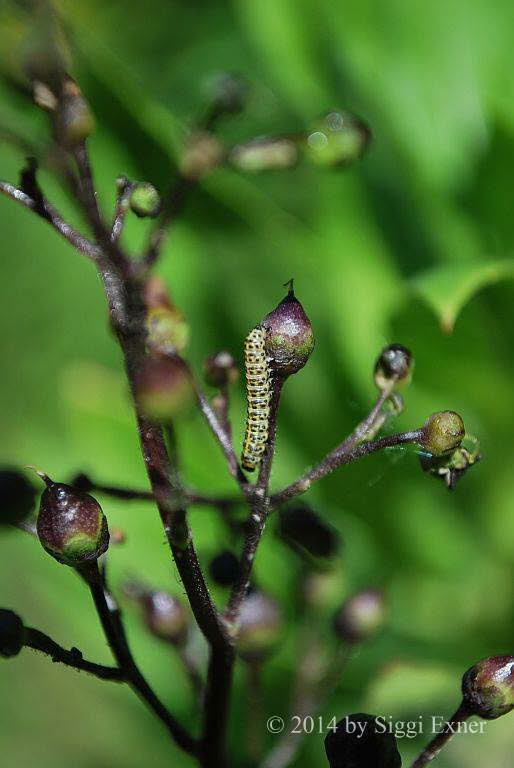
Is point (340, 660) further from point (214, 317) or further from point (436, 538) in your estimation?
point (214, 317)

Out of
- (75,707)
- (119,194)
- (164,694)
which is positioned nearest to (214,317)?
(164,694)

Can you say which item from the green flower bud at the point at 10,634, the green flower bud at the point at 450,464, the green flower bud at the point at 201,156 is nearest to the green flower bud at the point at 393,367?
the green flower bud at the point at 450,464

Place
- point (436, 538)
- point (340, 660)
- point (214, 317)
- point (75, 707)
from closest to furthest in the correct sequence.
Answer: point (340, 660) → point (436, 538) → point (214, 317) → point (75, 707)

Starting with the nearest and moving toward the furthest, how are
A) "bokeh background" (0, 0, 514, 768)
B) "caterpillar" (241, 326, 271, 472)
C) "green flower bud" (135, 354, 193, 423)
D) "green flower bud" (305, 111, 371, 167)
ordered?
"green flower bud" (135, 354, 193, 423), "caterpillar" (241, 326, 271, 472), "green flower bud" (305, 111, 371, 167), "bokeh background" (0, 0, 514, 768)

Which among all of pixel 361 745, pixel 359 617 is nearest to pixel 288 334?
pixel 361 745

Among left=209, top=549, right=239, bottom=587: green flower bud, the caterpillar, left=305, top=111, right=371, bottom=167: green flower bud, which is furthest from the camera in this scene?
left=209, top=549, right=239, bottom=587: green flower bud

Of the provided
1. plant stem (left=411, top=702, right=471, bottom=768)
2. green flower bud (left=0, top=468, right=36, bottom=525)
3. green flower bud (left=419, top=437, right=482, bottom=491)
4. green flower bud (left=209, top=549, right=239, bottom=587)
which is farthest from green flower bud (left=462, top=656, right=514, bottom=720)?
green flower bud (left=0, top=468, right=36, bottom=525)

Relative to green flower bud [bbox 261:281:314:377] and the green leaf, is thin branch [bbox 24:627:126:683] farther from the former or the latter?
the green leaf
